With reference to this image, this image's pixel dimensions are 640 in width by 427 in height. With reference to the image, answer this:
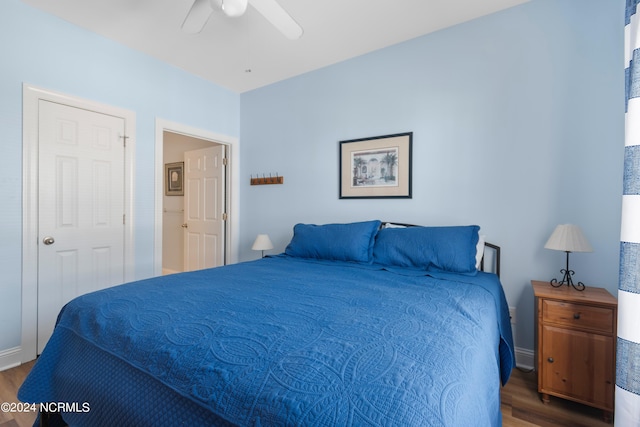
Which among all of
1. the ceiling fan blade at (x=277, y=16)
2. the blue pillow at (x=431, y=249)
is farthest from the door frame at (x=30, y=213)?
the blue pillow at (x=431, y=249)

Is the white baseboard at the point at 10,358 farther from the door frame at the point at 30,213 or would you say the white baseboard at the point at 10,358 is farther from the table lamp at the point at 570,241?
the table lamp at the point at 570,241

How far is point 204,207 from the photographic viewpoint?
13.6 feet

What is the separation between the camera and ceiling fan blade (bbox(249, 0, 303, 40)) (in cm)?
167

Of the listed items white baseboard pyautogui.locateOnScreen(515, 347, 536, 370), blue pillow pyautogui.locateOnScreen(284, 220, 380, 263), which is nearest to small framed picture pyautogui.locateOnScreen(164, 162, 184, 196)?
blue pillow pyautogui.locateOnScreen(284, 220, 380, 263)

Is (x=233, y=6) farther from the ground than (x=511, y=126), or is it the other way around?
(x=233, y=6)

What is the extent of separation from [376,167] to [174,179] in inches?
142

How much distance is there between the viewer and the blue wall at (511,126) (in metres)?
1.98

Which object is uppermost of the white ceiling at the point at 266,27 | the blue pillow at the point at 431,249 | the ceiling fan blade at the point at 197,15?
the white ceiling at the point at 266,27

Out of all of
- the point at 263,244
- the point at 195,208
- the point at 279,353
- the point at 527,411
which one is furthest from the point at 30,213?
the point at 527,411

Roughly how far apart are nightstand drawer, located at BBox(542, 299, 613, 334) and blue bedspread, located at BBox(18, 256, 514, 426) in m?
0.38

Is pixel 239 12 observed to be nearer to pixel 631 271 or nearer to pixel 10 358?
pixel 631 271

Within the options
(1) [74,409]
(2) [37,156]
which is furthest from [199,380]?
(2) [37,156]

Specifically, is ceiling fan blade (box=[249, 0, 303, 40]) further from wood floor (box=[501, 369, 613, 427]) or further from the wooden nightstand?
wood floor (box=[501, 369, 613, 427])

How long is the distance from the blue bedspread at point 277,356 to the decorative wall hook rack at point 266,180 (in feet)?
6.39
